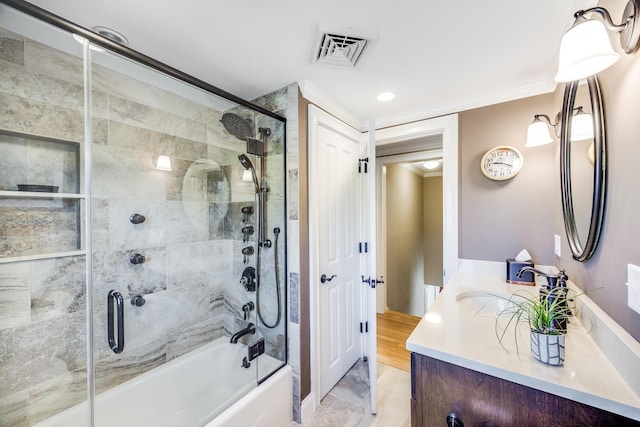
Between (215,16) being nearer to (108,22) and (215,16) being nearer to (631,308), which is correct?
(108,22)

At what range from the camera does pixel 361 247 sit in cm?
243

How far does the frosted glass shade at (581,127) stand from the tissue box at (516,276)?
785 millimetres

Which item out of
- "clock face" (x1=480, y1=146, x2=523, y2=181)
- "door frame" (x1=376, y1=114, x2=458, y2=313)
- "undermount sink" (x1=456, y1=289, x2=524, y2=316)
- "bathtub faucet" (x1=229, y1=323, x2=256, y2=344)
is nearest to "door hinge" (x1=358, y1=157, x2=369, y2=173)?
"door frame" (x1=376, y1=114, x2=458, y2=313)

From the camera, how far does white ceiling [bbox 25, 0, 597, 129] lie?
43.1 inches

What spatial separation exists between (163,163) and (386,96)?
174 cm

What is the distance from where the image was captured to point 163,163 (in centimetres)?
190

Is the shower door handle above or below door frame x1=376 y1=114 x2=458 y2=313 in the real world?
below

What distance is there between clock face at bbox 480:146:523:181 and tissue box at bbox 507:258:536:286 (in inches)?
23.6

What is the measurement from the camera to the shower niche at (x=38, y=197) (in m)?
1.27

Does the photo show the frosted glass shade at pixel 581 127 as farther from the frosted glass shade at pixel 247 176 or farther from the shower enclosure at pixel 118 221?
the frosted glass shade at pixel 247 176

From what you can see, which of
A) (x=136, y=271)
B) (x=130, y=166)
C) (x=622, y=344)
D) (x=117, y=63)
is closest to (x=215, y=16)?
(x=117, y=63)

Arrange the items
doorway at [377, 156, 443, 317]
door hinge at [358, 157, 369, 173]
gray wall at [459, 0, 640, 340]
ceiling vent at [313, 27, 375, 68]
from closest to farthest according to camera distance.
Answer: gray wall at [459, 0, 640, 340], ceiling vent at [313, 27, 375, 68], door hinge at [358, 157, 369, 173], doorway at [377, 156, 443, 317]

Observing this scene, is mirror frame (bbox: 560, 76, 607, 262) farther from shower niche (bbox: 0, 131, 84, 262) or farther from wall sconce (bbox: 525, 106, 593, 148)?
shower niche (bbox: 0, 131, 84, 262)

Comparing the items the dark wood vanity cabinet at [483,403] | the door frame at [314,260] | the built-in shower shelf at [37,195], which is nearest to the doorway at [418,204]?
the door frame at [314,260]
